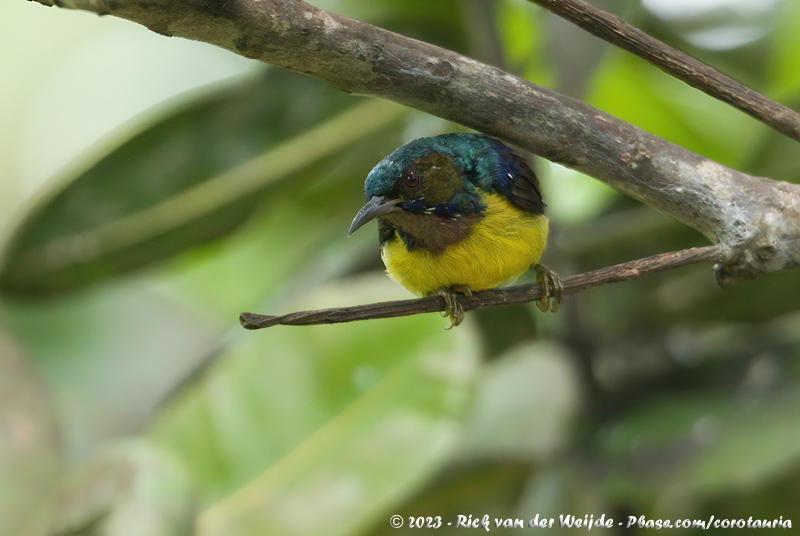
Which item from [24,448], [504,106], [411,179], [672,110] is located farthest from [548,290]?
[672,110]

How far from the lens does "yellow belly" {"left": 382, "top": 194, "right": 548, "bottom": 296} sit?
131cm

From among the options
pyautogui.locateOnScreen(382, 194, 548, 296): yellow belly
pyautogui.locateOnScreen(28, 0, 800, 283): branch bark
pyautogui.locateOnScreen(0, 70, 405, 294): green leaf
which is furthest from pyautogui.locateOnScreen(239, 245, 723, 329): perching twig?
pyautogui.locateOnScreen(0, 70, 405, 294): green leaf

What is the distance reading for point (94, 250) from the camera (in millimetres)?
1797

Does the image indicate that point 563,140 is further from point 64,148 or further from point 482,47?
point 64,148

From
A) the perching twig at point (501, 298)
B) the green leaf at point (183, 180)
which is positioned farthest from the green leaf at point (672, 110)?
the perching twig at point (501, 298)

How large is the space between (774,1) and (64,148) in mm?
2366

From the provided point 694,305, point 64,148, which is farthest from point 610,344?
point 64,148

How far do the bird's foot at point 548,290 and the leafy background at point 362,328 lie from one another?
36 cm

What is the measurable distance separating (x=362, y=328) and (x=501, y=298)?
2.68ft

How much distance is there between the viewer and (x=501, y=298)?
980 millimetres

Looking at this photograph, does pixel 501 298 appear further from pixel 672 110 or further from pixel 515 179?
pixel 672 110

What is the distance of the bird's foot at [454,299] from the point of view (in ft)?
3.88

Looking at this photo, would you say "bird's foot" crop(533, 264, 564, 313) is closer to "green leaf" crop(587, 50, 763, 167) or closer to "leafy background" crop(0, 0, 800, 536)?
"leafy background" crop(0, 0, 800, 536)

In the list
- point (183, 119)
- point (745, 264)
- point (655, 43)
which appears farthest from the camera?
point (183, 119)
